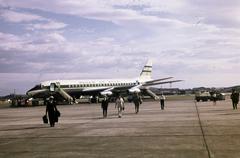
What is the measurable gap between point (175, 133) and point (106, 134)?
2.60 m

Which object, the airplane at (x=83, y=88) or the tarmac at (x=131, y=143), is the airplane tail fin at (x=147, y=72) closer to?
the airplane at (x=83, y=88)

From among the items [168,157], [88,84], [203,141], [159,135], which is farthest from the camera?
[88,84]

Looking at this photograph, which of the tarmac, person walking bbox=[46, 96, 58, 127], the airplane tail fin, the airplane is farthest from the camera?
the airplane tail fin

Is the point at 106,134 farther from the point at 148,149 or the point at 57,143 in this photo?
the point at 148,149

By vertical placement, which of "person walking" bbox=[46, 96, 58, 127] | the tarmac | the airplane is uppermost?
the airplane

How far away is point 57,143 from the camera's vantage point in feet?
44.3

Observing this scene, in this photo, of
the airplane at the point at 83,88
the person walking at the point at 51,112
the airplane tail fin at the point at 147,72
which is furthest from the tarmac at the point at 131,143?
the airplane tail fin at the point at 147,72

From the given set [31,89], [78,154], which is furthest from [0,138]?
[31,89]

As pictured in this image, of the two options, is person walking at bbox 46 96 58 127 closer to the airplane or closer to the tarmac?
the tarmac

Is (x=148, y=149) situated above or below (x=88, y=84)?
below

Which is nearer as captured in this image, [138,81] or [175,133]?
[175,133]

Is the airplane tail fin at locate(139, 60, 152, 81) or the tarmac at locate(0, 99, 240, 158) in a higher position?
the airplane tail fin at locate(139, 60, 152, 81)

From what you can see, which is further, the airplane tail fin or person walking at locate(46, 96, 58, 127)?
the airplane tail fin

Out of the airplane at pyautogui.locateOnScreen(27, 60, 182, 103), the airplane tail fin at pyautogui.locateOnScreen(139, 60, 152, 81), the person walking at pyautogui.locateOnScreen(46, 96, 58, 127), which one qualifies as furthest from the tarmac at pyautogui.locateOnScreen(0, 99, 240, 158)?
the airplane tail fin at pyautogui.locateOnScreen(139, 60, 152, 81)
